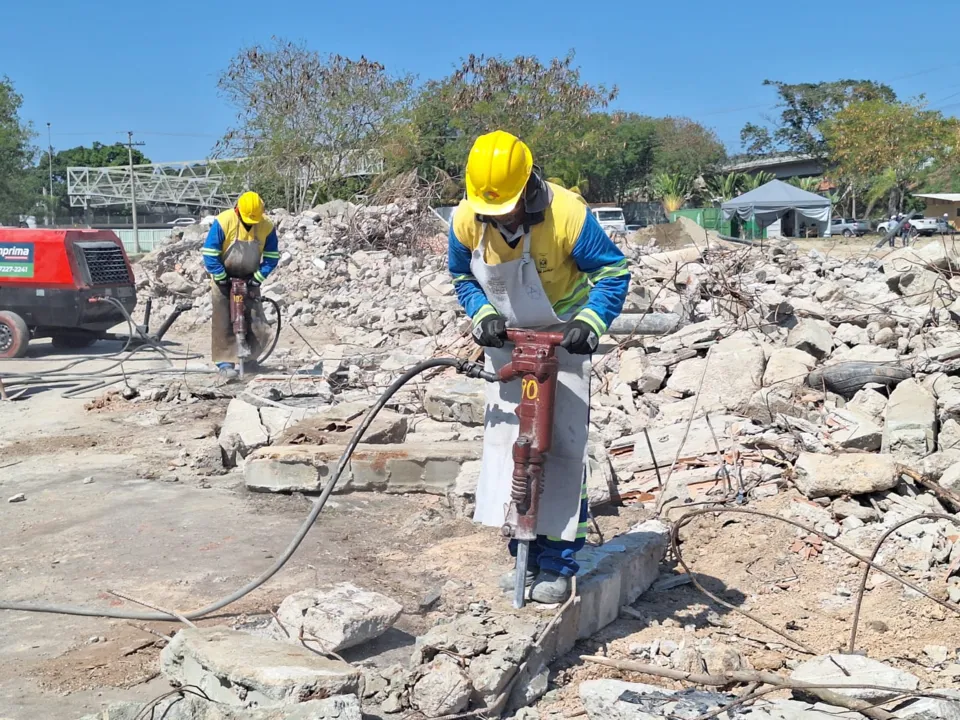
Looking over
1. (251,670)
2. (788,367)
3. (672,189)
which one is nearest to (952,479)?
(788,367)

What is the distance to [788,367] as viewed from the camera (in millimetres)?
7492

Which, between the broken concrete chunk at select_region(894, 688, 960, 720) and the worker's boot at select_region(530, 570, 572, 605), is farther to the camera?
the worker's boot at select_region(530, 570, 572, 605)

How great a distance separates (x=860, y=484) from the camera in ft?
17.4

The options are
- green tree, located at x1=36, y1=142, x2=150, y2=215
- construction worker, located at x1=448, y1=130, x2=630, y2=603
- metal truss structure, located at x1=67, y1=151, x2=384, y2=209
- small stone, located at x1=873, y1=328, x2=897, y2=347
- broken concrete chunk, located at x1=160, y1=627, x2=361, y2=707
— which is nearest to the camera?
broken concrete chunk, located at x1=160, y1=627, x2=361, y2=707

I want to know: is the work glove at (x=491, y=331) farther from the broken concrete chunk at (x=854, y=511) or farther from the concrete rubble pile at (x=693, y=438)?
the broken concrete chunk at (x=854, y=511)

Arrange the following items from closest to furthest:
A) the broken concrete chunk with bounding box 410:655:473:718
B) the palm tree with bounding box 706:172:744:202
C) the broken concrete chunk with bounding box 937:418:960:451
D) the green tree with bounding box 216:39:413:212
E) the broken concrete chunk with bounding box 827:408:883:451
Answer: the broken concrete chunk with bounding box 410:655:473:718 → the broken concrete chunk with bounding box 937:418:960:451 → the broken concrete chunk with bounding box 827:408:883:451 → the green tree with bounding box 216:39:413:212 → the palm tree with bounding box 706:172:744:202

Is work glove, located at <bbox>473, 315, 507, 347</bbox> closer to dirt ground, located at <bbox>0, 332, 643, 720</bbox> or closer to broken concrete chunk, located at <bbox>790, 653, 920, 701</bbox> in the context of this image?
dirt ground, located at <bbox>0, 332, 643, 720</bbox>

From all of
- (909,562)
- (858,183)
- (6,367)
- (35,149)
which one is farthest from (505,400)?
(858,183)

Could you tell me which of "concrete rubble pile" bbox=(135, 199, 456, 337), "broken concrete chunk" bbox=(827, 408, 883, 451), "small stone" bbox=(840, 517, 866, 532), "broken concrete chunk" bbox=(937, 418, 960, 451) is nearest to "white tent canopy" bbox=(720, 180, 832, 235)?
"concrete rubble pile" bbox=(135, 199, 456, 337)

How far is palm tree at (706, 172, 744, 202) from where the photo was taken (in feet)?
147

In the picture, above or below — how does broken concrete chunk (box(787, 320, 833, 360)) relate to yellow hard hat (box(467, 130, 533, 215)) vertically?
below

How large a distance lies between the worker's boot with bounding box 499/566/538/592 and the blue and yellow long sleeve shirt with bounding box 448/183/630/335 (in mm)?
1047

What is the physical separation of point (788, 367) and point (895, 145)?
37.4m

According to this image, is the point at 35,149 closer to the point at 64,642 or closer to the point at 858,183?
the point at 858,183
